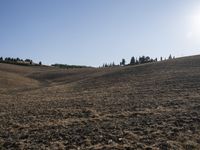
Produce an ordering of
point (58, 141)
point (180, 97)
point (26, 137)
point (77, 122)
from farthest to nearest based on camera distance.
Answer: point (180, 97)
point (77, 122)
point (26, 137)
point (58, 141)

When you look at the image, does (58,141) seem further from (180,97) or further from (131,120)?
(180,97)

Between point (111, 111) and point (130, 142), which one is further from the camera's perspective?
point (111, 111)

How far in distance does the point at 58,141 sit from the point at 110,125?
347 cm

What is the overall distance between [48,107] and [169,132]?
40.8 ft

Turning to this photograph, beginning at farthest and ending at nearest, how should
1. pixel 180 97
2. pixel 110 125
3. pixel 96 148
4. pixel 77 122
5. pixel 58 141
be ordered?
1. pixel 180 97
2. pixel 77 122
3. pixel 110 125
4. pixel 58 141
5. pixel 96 148

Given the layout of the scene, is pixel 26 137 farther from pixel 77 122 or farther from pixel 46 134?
pixel 77 122

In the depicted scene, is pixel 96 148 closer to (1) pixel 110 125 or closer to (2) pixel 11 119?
(1) pixel 110 125

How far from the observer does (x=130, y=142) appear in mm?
15797

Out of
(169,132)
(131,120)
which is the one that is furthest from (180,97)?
(169,132)

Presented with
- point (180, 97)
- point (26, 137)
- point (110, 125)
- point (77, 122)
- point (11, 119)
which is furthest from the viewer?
point (180, 97)

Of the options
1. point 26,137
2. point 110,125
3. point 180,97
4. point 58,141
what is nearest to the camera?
point 58,141

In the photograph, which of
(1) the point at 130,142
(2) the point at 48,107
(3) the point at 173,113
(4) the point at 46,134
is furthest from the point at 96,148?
(2) the point at 48,107

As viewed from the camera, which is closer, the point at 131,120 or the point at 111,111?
the point at 131,120

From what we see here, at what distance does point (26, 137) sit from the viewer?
17.9 meters
